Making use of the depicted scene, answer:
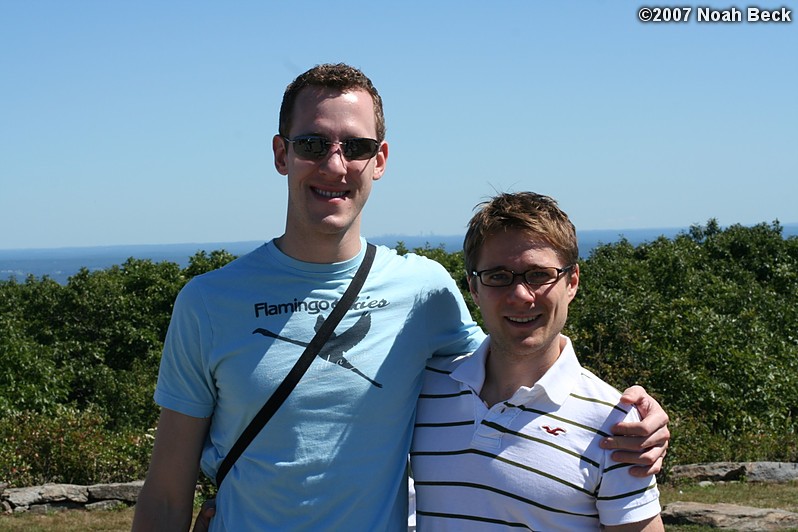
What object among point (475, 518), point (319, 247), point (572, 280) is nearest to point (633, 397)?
point (572, 280)

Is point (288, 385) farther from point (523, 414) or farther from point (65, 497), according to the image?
point (65, 497)

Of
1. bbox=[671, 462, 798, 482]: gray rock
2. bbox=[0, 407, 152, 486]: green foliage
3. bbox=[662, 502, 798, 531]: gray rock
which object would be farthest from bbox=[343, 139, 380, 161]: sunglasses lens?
bbox=[671, 462, 798, 482]: gray rock

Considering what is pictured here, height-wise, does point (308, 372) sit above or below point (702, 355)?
above

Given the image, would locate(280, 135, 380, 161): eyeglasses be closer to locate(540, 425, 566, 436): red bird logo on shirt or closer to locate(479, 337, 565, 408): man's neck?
locate(479, 337, 565, 408): man's neck

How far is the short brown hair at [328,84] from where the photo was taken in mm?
3340

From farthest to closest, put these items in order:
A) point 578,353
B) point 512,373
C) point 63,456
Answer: point 578,353, point 63,456, point 512,373

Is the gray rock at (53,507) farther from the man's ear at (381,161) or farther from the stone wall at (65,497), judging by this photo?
the man's ear at (381,161)

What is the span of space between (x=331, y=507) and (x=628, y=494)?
3.38ft

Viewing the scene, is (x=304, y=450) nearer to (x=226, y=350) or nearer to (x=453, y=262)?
(x=226, y=350)

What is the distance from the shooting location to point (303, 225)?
130 inches

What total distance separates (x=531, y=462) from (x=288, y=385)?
90 cm

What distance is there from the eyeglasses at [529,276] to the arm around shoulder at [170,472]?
1.20 meters

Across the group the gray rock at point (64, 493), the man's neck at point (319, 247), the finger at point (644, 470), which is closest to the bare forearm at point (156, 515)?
the man's neck at point (319, 247)

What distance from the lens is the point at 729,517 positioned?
8.71 m
